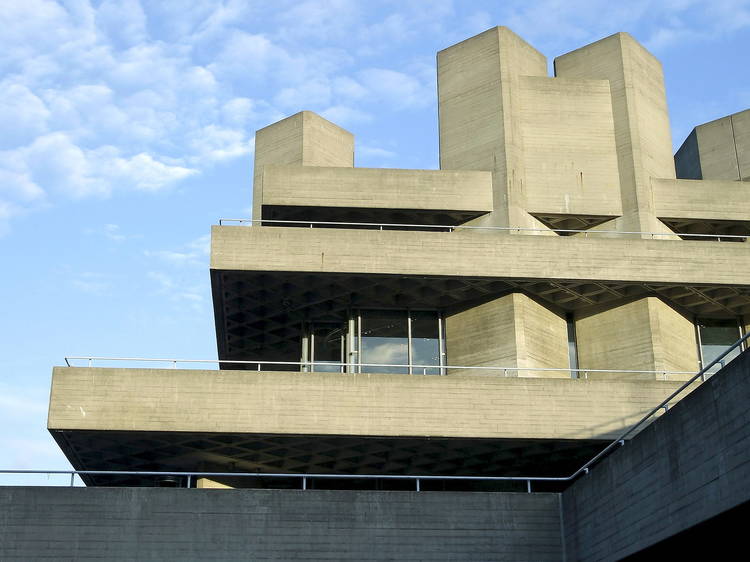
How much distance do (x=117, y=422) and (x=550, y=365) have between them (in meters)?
11.8

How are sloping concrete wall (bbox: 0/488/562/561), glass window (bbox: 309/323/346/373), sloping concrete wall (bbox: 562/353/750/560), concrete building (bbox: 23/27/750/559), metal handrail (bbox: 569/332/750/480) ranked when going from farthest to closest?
glass window (bbox: 309/323/346/373) < concrete building (bbox: 23/27/750/559) < sloping concrete wall (bbox: 0/488/562/561) < metal handrail (bbox: 569/332/750/480) < sloping concrete wall (bbox: 562/353/750/560)

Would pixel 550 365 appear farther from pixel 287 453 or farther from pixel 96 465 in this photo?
pixel 96 465

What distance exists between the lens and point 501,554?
2138 cm

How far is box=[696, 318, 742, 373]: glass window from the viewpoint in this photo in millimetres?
31859

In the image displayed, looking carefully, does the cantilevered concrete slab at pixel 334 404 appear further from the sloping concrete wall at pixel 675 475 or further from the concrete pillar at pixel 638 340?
the sloping concrete wall at pixel 675 475

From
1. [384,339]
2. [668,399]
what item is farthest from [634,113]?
[668,399]

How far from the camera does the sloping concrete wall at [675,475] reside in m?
14.3

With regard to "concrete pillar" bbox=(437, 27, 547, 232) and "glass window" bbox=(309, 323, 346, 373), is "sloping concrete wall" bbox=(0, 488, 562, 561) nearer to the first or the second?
"glass window" bbox=(309, 323, 346, 373)

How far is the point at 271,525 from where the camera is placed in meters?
21.3

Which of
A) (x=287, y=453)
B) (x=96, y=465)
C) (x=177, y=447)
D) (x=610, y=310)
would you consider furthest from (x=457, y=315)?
(x=96, y=465)

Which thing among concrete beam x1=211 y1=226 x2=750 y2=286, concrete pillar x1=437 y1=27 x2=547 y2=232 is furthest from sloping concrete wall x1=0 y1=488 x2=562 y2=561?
concrete pillar x1=437 y1=27 x2=547 y2=232

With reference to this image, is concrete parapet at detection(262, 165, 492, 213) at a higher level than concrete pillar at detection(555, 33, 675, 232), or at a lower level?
lower

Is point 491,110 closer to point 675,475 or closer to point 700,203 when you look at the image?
point 700,203

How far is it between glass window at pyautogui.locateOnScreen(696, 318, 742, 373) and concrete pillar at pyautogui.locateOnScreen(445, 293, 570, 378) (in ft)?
14.0
